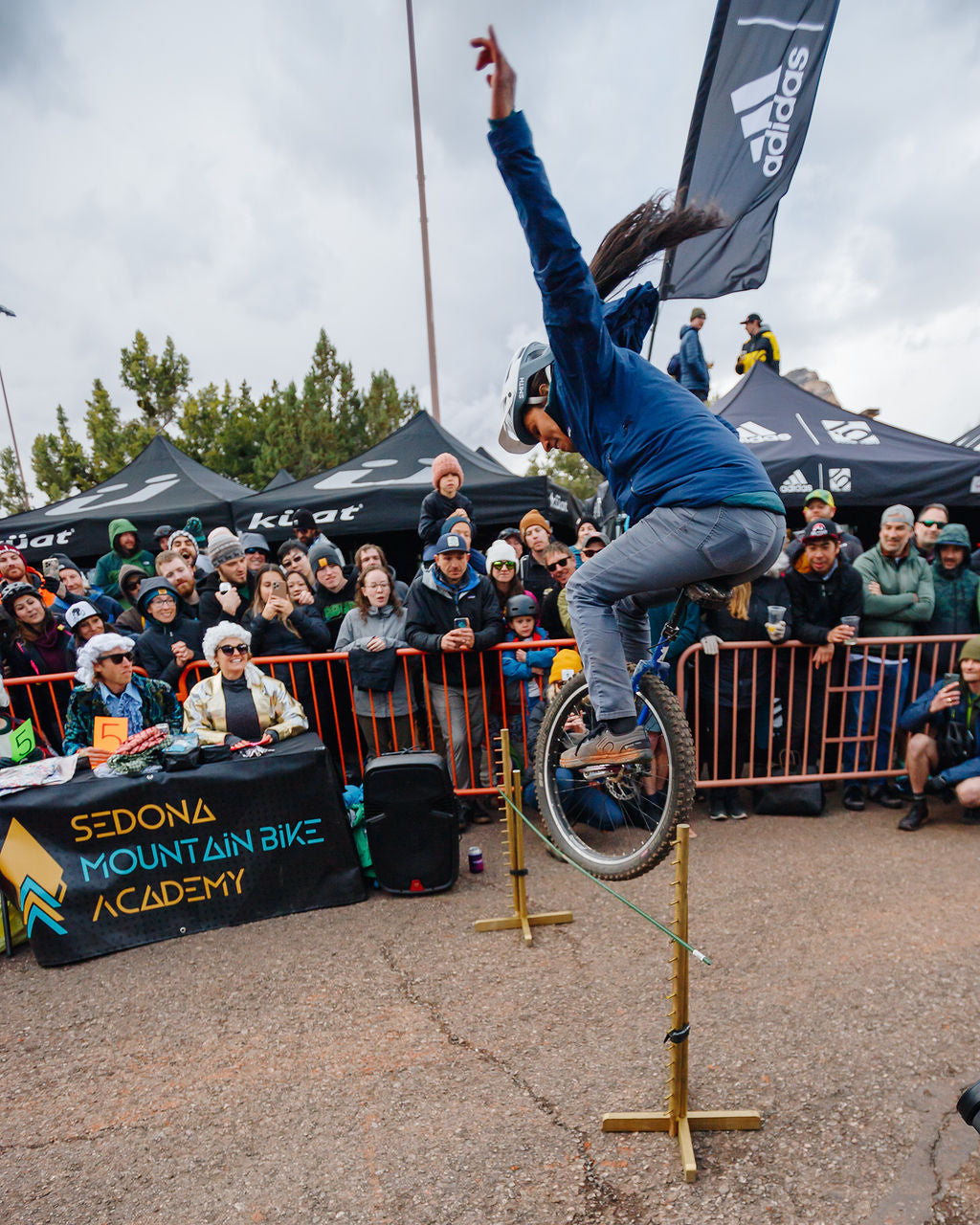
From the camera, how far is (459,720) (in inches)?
220

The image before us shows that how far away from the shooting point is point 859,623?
585cm

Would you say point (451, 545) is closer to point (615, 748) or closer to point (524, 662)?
point (524, 662)

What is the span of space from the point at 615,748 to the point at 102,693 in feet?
12.6

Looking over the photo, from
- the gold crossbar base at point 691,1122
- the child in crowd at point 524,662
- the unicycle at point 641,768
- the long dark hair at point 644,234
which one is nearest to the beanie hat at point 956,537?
the child in crowd at point 524,662

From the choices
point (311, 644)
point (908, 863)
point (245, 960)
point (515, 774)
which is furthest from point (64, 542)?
point (908, 863)

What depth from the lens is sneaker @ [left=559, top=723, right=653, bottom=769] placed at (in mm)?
2514

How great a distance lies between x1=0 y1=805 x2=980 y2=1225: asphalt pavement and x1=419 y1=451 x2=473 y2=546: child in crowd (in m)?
3.04

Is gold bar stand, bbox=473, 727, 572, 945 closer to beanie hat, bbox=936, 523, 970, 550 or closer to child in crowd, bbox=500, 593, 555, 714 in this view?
child in crowd, bbox=500, 593, 555, 714

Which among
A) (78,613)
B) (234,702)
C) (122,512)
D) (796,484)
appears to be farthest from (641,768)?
(122,512)

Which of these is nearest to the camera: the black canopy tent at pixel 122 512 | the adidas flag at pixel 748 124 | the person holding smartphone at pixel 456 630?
the person holding smartphone at pixel 456 630

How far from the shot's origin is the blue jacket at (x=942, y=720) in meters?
5.41

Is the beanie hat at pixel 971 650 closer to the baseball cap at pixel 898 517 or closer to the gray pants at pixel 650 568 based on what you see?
the baseball cap at pixel 898 517

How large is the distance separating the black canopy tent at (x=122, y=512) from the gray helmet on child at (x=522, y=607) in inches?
181

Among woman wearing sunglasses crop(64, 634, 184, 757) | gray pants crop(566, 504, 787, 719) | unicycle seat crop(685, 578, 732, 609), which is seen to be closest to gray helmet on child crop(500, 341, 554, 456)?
gray pants crop(566, 504, 787, 719)
